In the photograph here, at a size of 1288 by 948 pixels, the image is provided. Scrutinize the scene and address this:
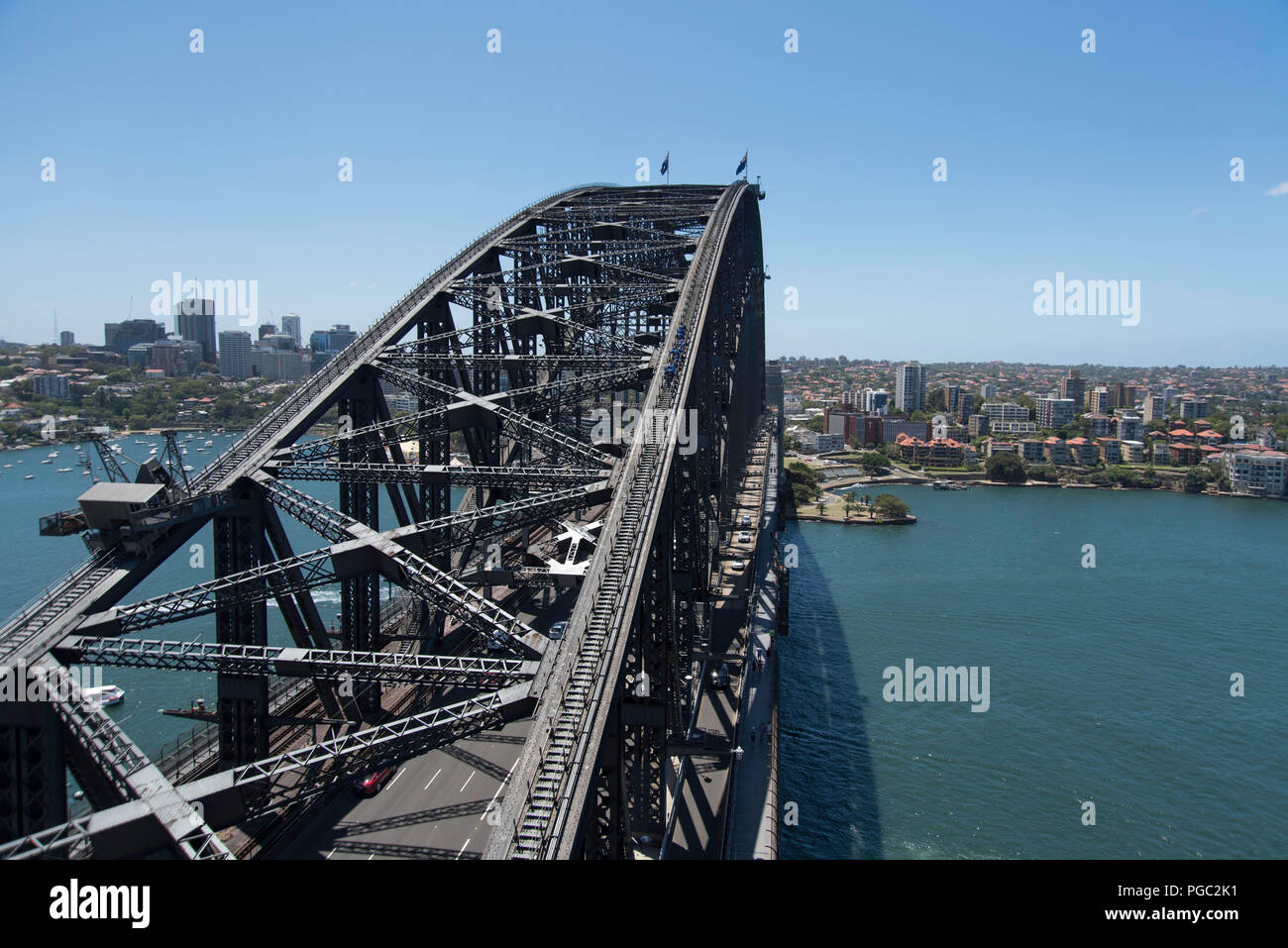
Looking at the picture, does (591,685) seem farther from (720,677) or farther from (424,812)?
(720,677)

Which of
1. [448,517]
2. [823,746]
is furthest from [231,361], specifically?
[448,517]

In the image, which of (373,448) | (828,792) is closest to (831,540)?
(828,792)

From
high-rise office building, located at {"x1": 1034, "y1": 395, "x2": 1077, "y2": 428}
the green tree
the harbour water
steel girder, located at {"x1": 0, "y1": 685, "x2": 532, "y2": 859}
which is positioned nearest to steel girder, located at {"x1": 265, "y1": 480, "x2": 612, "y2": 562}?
steel girder, located at {"x1": 0, "y1": 685, "x2": 532, "y2": 859}

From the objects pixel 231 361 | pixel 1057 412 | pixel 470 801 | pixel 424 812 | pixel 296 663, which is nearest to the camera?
pixel 296 663

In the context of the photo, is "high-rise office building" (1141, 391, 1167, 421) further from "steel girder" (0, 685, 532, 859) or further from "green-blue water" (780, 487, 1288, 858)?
"steel girder" (0, 685, 532, 859)

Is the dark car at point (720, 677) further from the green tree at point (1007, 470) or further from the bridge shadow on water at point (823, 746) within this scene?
the green tree at point (1007, 470)

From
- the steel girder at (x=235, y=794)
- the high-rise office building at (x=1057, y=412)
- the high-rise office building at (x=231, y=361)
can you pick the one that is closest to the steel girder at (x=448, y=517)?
the steel girder at (x=235, y=794)
